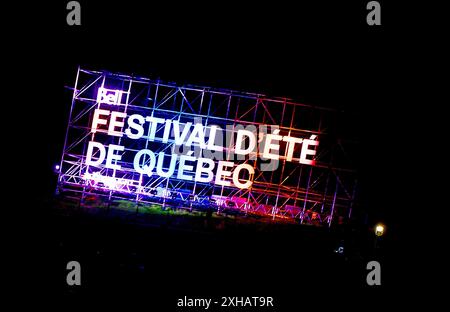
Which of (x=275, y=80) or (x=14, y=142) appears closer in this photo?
(x=275, y=80)

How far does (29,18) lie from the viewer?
8828 mm

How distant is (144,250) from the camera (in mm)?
6395

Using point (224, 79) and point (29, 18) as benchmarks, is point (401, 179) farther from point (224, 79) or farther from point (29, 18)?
point (29, 18)

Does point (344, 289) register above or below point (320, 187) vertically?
below
